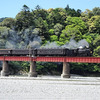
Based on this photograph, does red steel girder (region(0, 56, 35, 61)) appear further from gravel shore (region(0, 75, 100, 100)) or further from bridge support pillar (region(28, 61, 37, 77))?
gravel shore (region(0, 75, 100, 100))

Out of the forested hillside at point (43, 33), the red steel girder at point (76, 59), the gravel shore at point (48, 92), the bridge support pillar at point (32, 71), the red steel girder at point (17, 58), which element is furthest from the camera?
the forested hillside at point (43, 33)

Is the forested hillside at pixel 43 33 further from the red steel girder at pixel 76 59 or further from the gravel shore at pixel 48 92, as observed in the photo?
the gravel shore at pixel 48 92

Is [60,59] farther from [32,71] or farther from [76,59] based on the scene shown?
[32,71]

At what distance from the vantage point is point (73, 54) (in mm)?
42250

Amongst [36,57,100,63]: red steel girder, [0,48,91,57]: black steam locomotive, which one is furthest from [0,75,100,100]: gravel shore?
[0,48,91,57]: black steam locomotive

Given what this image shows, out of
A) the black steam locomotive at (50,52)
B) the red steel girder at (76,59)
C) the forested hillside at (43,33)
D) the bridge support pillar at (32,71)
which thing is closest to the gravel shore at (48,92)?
the red steel girder at (76,59)

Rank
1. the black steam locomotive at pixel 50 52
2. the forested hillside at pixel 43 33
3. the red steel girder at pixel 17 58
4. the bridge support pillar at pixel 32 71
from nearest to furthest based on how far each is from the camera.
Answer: the black steam locomotive at pixel 50 52
the bridge support pillar at pixel 32 71
the red steel girder at pixel 17 58
the forested hillside at pixel 43 33

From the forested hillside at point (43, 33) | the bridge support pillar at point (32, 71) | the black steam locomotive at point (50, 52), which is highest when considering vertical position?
the forested hillside at point (43, 33)

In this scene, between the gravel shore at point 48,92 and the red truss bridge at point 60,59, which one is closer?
the gravel shore at point 48,92

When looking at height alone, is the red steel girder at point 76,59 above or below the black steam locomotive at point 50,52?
below

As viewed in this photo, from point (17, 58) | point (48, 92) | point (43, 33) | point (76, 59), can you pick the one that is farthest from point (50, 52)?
point (43, 33)

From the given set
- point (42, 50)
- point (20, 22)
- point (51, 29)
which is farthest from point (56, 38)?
point (42, 50)

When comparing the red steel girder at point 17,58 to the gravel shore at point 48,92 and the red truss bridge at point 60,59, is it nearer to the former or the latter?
the red truss bridge at point 60,59

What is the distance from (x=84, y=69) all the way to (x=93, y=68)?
2.67m
